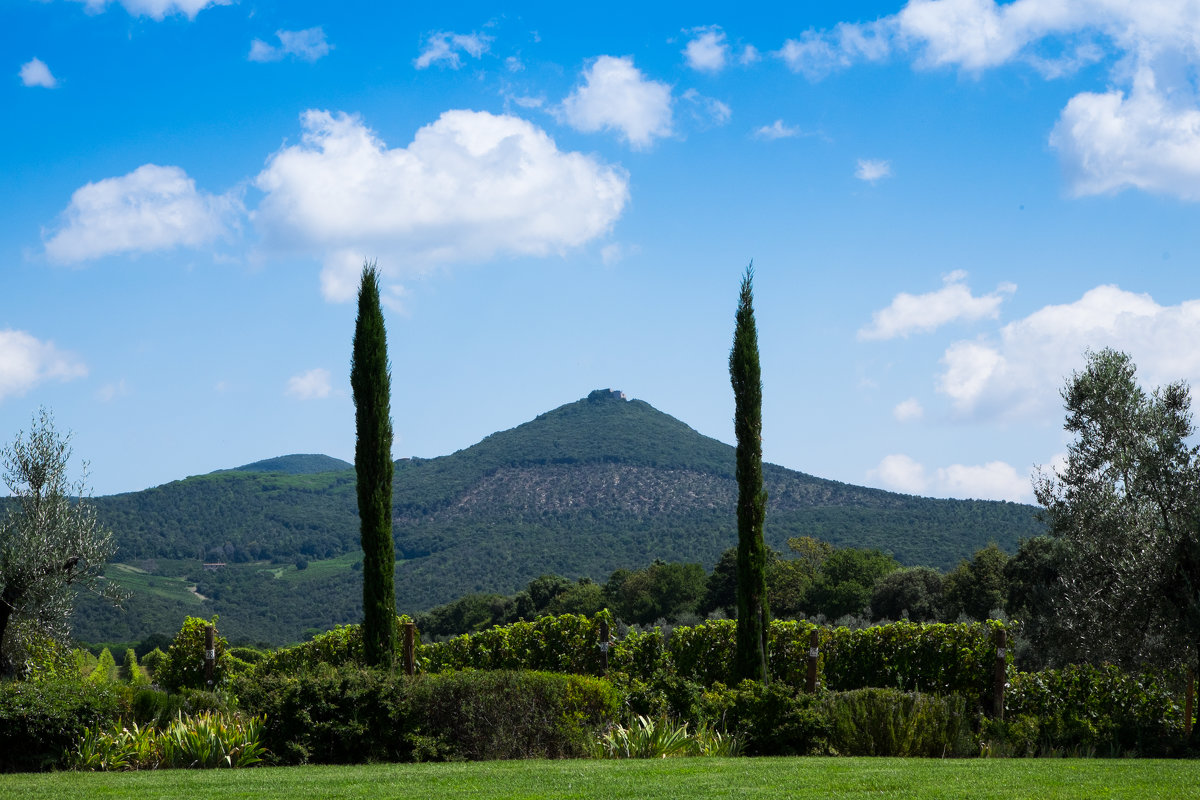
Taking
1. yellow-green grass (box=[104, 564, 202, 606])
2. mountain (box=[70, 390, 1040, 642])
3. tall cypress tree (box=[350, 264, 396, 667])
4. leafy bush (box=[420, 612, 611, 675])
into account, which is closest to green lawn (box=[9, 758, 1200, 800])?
tall cypress tree (box=[350, 264, 396, 667])

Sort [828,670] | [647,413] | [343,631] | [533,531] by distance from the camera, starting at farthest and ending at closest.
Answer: [647,413], [533,531], [343,631], [828,670]

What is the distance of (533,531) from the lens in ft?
253

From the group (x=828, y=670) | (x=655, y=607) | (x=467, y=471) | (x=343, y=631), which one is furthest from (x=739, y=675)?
(x=467, y=471)

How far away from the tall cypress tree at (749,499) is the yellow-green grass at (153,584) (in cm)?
5526

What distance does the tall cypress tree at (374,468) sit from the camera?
14.8 m

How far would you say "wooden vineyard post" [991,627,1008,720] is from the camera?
1265cm

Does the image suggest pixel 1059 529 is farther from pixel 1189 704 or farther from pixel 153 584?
pixel 153 584

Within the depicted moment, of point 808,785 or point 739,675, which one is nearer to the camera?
point 808,785

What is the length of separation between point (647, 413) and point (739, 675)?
86.1m

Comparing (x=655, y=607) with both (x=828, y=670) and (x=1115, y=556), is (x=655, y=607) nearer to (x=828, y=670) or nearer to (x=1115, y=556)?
(x=828, y=670)

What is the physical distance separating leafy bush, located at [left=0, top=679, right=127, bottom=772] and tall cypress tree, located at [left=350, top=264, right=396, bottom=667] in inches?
183

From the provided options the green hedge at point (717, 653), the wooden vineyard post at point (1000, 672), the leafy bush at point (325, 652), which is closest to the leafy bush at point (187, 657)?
the leafy bush at point (325, 652)

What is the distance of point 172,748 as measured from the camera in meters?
10.1

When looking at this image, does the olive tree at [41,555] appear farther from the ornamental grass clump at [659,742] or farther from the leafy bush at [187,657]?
the ornamental grass clump at [659,742]
